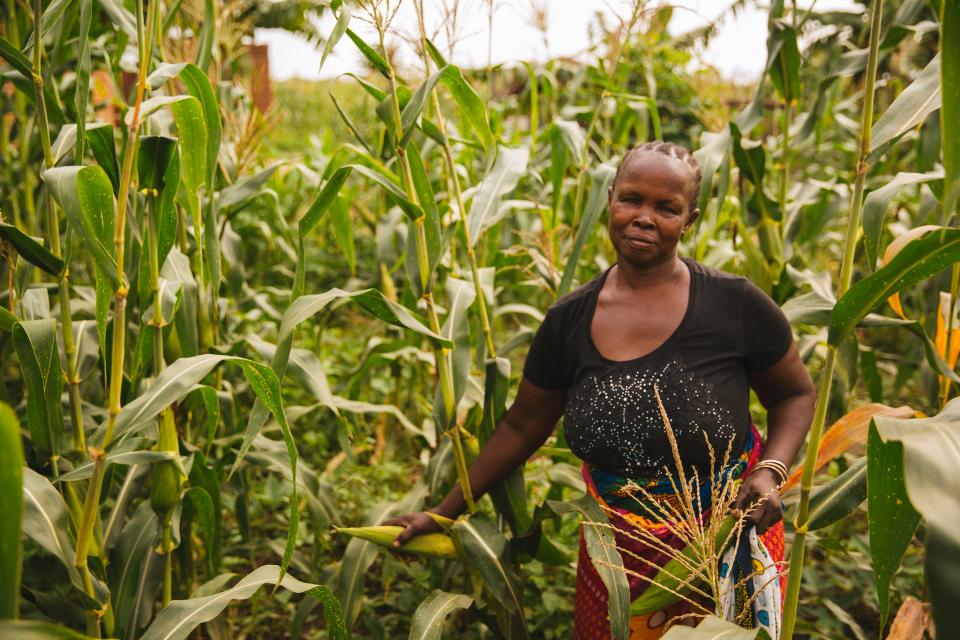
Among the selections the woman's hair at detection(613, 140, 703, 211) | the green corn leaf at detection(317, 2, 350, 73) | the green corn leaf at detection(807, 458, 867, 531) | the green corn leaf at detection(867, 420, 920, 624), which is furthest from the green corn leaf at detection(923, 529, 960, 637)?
the green corn leaf at detection(317, 2, 350, 73)

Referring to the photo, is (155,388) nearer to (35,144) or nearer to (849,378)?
(35,144)

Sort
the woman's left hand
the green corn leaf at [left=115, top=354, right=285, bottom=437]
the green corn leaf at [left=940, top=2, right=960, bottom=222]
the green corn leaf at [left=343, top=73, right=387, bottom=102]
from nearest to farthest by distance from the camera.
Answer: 1. the green corn leaf at [left=940, top=2, right=960, bottom=222]
2. the green corn leaf at [left=115, top=354, right=285, bottom=437]
3. the woman's left hand
4. the green corn leaf at [left=343, top=73, right=387, bottom=102]

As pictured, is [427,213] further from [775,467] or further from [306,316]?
[775,467]

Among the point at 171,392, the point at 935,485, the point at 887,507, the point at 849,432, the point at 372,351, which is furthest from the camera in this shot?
the point at 372,351

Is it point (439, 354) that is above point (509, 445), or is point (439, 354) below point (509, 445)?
above

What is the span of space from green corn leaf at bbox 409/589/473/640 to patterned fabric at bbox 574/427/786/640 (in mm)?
291

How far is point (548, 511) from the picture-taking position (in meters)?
1.76

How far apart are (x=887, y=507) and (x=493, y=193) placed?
1281 millimetres

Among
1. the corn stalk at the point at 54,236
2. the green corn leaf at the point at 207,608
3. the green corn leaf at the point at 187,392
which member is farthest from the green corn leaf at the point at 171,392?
the green corn leaf at the point at 207,608

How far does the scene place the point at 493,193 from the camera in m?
2.03

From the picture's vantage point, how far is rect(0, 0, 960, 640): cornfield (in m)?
1.22

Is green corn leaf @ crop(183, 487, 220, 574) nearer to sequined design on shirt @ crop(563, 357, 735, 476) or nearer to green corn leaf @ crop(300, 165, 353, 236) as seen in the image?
green corn leaf @ crop(300, 165, 353, 236)

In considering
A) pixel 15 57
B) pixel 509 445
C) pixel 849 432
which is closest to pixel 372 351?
pixel 509 445

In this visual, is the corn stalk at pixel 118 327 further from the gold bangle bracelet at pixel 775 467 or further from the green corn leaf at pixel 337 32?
the gold bangle bracelet at pixel 775 467
